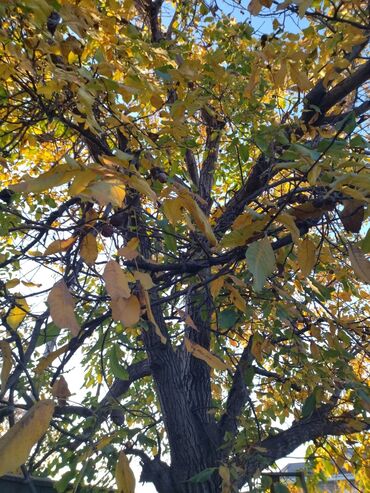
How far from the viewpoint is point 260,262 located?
1094 millimetres

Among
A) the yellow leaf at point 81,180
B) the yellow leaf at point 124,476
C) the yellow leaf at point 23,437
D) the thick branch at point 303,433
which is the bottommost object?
the yellow leaf at point 124,476

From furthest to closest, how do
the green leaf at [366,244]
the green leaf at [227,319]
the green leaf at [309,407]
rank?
the green leaf at [309,407] < the green leaf at [227,319] < the green leaf at [366,244]

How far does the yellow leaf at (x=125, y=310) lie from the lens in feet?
3.22

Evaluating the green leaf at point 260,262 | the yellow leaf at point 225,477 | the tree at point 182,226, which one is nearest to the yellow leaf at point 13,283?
the tree at point 182,226

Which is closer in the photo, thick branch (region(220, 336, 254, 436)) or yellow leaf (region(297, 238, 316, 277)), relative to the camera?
yellow leaf (region(297, 238, 316, 277))

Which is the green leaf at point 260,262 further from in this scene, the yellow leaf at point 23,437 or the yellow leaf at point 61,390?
the yellow leaf at point 61,390

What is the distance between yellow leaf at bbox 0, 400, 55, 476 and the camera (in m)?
0.82

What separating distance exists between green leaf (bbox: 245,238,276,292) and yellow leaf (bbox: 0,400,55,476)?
51cm

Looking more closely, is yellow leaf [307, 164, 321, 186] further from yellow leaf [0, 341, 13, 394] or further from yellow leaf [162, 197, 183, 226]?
yellow leaf [0, 341, 13, 394]

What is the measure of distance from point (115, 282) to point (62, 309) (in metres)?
0.12

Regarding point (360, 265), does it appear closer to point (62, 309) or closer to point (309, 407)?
point (62, 309)

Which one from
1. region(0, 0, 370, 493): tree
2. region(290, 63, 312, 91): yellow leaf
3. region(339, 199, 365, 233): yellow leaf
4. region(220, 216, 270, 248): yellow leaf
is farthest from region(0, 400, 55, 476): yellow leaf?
region(290, 63, 312, 91): yellow leaf

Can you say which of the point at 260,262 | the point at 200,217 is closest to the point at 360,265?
the point at 260,262

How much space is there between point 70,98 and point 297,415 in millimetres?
2707
